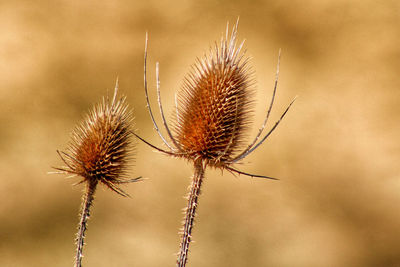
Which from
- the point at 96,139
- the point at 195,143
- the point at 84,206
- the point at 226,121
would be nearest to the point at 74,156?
the point at 96,139

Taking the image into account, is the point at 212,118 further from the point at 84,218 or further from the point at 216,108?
the point at 84,218

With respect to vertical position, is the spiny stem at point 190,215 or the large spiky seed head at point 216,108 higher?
the large spiky seed head at point 216,108

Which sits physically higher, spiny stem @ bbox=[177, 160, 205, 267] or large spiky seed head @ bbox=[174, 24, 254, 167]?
large spiky seed head @ bbox=[174, 24, 254, 167]

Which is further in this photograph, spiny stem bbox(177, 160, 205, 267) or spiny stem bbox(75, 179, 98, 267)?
spiny stem bbox(75, 179, 98, 267)

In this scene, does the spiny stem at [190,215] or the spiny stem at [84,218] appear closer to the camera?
the spiny stem at [190,215]

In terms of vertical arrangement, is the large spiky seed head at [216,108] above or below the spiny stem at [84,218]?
above

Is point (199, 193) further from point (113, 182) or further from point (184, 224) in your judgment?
point (113, 182)
